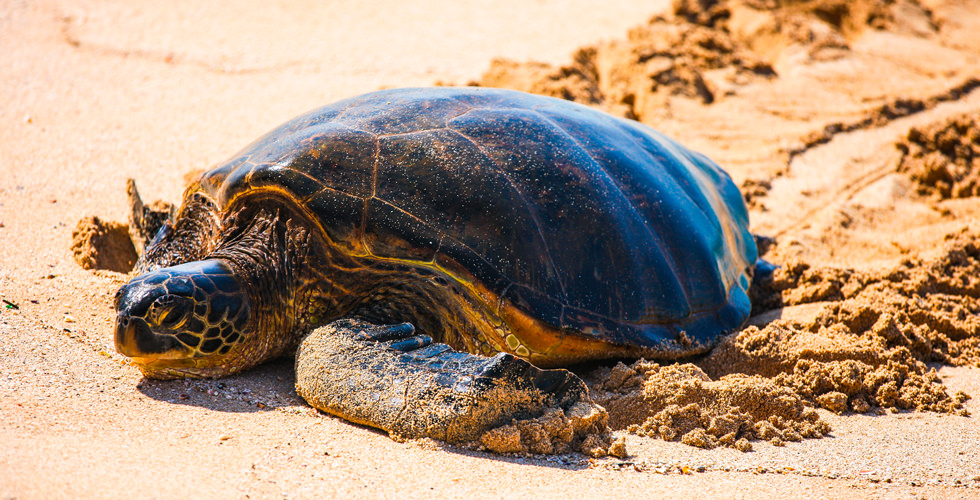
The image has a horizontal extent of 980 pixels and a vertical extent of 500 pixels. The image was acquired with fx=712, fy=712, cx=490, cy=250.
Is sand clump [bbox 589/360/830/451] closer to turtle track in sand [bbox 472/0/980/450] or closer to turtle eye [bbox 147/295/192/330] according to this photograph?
turtle track in sand [bbox 472/0/980/450]

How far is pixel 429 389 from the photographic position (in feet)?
→ 6.40

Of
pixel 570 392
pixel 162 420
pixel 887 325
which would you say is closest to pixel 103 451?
pixel 162 420

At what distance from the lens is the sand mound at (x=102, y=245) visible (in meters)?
2.85

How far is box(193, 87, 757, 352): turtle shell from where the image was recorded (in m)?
2.31

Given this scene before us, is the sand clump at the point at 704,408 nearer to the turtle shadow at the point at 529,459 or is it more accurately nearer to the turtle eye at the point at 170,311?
the turtle shadow at the point at 529,459

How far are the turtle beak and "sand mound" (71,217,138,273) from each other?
0.92m

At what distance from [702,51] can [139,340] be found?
500 cm

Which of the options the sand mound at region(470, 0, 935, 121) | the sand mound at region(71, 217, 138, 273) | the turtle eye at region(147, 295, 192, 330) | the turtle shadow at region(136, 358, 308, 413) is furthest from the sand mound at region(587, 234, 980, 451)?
the sand mound at region(470, 0, 935, 121)

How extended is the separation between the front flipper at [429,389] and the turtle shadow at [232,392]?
0.31ft

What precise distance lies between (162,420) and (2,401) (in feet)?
1.31

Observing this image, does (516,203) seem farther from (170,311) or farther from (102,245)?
(102,245)

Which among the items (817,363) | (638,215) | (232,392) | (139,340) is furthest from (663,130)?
(139,340)

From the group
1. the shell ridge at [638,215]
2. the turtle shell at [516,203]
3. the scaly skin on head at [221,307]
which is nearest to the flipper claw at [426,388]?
the scaly skin on head at [221,307]

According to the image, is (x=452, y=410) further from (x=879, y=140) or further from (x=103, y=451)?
(x=879, y=140)
